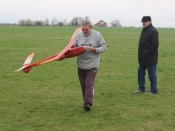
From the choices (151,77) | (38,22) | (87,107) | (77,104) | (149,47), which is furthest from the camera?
(38,22)

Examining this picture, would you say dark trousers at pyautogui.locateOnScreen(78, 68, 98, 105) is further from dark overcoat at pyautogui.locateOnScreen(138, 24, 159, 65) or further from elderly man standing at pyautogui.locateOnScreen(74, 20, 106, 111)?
dark overcoat at pyautogui.locateOnScreen(138, 24, 159, 65)

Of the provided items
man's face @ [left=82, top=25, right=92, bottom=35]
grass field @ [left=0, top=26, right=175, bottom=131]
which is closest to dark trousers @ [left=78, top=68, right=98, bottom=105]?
grass field @ [left=0, top=26, right=175, bottom=131]

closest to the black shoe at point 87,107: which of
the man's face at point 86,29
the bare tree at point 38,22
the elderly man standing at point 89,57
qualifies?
the elderly man standing at point 89,57

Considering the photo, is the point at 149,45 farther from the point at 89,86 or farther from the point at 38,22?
the point at 38,22

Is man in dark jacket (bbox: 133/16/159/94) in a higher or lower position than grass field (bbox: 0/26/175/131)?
higher

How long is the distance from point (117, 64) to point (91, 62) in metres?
7.84

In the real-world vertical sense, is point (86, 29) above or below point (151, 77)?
above

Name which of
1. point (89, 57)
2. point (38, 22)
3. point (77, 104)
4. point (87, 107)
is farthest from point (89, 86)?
point (38, 22)

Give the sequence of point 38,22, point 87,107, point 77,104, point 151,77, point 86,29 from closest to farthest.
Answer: point 86,29, point 87,107, point 77,104, point 151,77, point 38,22

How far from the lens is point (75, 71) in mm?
12711

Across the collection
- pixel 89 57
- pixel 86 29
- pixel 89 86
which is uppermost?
pixel 86 29

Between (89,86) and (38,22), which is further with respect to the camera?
(38,22)

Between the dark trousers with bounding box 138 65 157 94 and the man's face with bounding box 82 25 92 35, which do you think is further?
the dark trousers with bounding box 138 65 157 94

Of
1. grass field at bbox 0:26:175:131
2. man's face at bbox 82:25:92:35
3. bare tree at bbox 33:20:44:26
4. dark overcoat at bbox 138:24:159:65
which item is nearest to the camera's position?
grass field at bbox 0:26:175:131
